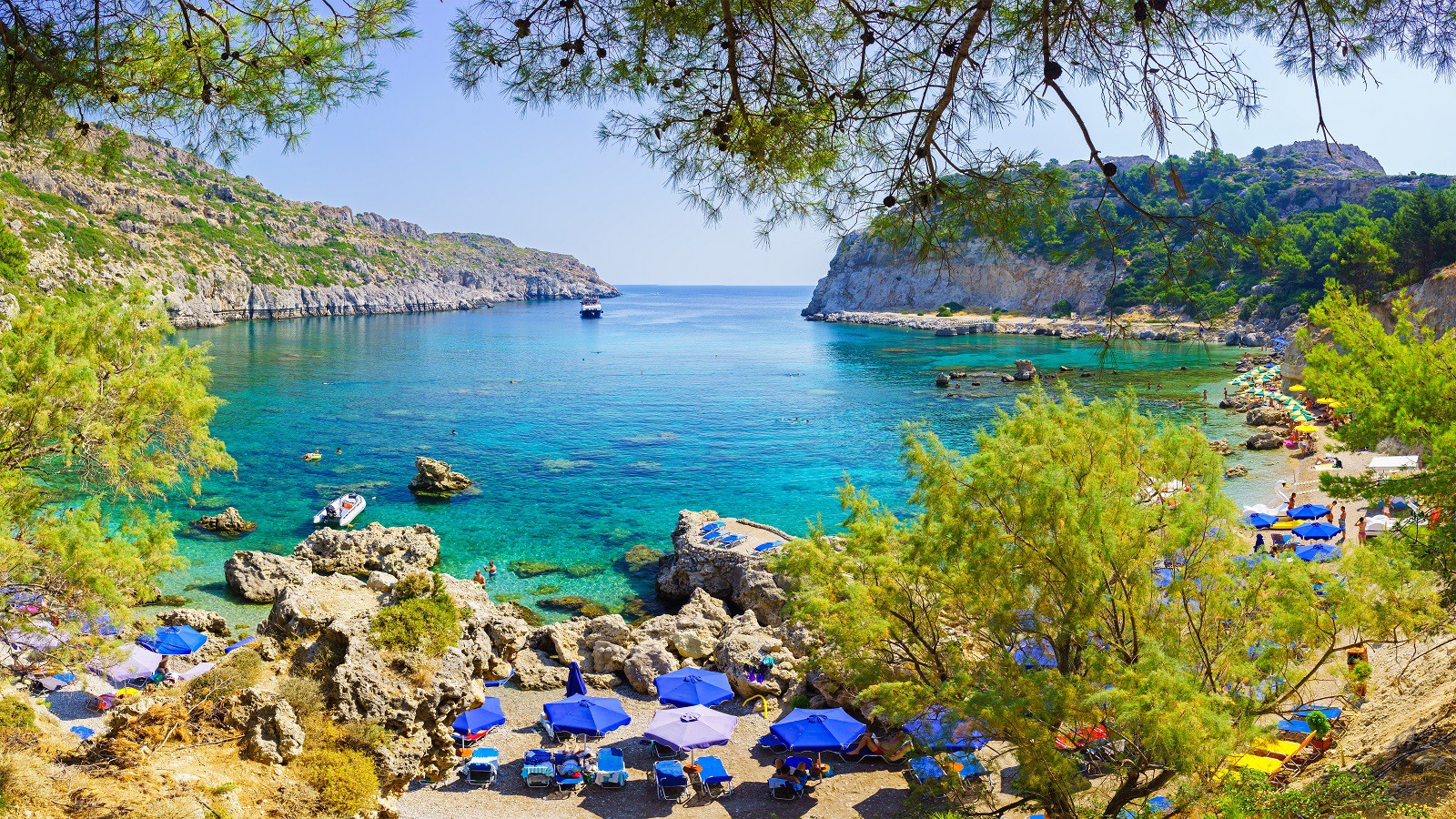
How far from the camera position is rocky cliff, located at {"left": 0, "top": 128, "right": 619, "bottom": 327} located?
253 ft

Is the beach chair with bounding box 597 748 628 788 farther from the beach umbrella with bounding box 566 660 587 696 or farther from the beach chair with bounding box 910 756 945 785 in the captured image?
the beach chair with bounding box 910 756 945 785

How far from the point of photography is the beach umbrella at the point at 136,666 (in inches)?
578

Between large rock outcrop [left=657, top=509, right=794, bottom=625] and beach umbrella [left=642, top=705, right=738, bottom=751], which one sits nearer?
beach umbrella [left=642, top=705, right=738, bottom=751]

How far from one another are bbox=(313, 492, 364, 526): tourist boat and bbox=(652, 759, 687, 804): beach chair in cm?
1915

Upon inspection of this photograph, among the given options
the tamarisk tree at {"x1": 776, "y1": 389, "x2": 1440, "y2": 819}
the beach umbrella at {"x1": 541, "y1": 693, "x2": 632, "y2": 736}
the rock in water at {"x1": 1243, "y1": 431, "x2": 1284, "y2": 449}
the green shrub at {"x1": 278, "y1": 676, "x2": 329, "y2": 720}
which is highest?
the tamarisk tree at {"x1": 776, "y1": 389, "x2": 1440, "y2": 819}

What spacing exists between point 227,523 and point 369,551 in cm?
666

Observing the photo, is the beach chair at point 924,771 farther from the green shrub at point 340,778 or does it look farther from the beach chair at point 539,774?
the green shrub at point 340,778

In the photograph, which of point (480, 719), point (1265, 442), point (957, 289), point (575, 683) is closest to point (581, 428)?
point (575, 683)

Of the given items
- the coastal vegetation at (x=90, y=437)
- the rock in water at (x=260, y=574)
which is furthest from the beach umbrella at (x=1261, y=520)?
the rock in water at (x=260, y=574)

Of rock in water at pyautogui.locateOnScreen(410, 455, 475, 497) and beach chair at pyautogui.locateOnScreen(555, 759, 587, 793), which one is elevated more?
rock in water at pyautogui.locateOnScreen(410, 455, 475, 497)

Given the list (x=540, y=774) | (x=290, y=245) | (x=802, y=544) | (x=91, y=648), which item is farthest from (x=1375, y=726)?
(x=290, y=245)

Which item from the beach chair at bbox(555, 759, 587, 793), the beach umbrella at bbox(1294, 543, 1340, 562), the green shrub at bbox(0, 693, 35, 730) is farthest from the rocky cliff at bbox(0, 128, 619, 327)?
the beach umbrella at bbox(1294, 543, 1340, 562)

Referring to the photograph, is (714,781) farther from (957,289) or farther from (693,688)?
(957,289)

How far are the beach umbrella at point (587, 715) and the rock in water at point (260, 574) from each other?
1033cm
